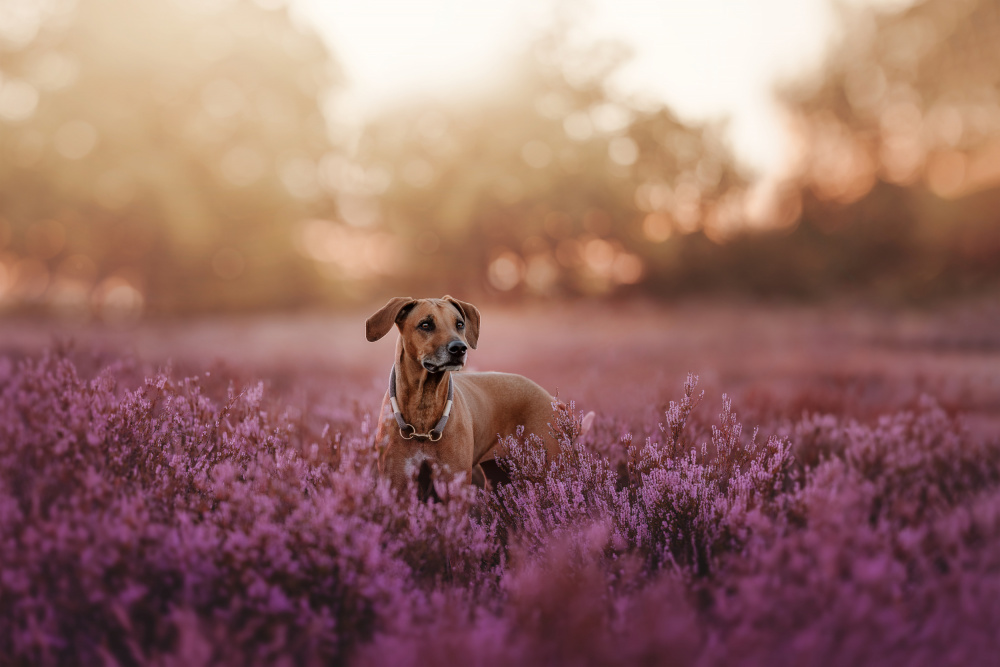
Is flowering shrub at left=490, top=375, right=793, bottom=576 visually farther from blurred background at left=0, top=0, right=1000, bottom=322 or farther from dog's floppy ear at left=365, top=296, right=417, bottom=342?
blurred background at left=0, top=0, right=1000, bottom=322

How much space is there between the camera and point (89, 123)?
1744 cm

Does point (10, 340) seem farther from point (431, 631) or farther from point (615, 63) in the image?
point (615, 63)

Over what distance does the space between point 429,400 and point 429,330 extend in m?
0.43

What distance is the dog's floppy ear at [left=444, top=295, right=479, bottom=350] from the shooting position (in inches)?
153

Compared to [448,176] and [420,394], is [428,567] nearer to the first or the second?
[420,394]

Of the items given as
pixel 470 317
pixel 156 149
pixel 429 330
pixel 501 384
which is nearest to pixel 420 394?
pixel 429 330

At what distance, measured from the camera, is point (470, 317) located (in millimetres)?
4043

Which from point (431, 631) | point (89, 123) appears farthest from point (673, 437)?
point (89, 123)

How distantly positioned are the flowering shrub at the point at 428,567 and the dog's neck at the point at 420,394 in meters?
0.55

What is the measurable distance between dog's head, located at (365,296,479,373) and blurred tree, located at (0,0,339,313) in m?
17.0

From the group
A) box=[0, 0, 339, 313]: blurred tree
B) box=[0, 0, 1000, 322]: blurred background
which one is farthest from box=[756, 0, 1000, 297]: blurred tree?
box=[0, 0, 339, 313]: blurred tree

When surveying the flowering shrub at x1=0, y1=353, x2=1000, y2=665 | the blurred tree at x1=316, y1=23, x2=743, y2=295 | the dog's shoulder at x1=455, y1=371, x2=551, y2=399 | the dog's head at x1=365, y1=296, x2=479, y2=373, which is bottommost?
the flowering shrub at x1=0, y1=353, x2=1000, y2=665

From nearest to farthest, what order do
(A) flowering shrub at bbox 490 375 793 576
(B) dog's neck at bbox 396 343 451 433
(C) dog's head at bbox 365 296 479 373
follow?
(A) flowering shrub at bbox 490 375 793 576, (C) dog's head at bbox 365 296 479 373, (B) dog's neck at bbox 396 343 451 433

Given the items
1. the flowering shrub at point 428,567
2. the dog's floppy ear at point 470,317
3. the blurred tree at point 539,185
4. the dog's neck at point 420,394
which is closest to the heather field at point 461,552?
the flowering shrub at point 428,567
